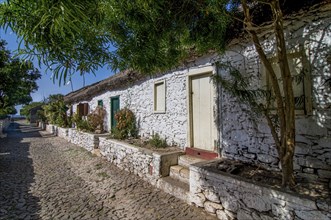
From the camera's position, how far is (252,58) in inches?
166

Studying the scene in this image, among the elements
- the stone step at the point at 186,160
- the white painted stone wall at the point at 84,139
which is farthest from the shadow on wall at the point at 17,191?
the stone step at the point at 186,160

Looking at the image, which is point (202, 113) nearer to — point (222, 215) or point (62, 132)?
point (222, 215)

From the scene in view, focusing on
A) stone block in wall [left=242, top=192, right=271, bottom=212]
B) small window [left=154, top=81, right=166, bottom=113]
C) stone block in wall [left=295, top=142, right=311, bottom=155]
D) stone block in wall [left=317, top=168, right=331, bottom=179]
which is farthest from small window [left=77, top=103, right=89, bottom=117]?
stone block in wall [left=317, top=168, right=331, bottom=179]

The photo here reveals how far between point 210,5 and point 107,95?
9029mm

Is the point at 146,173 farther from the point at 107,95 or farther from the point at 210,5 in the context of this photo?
the point at 107,95

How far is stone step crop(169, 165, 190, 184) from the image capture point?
460cm

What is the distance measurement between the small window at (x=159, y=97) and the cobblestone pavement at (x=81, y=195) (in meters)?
2.32

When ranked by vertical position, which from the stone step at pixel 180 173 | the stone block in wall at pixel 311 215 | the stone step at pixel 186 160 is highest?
the stone step at pixel 186 160

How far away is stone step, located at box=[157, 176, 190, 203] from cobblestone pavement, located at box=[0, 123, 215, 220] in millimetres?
113

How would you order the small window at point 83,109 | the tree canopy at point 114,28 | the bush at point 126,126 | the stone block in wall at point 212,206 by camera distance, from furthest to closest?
the small window at point 83,109 → the bush at point 126,126 → the stone block in wall at point 212,206 → the tree canopy at point 114,28

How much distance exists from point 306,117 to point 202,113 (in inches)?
96.5

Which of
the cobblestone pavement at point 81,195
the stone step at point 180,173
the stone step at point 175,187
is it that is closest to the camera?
the cobblestone pavement at point 81,195

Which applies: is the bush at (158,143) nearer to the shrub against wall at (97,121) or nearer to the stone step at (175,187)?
the stone step at (175,187)

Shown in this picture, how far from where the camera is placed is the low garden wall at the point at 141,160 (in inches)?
201
